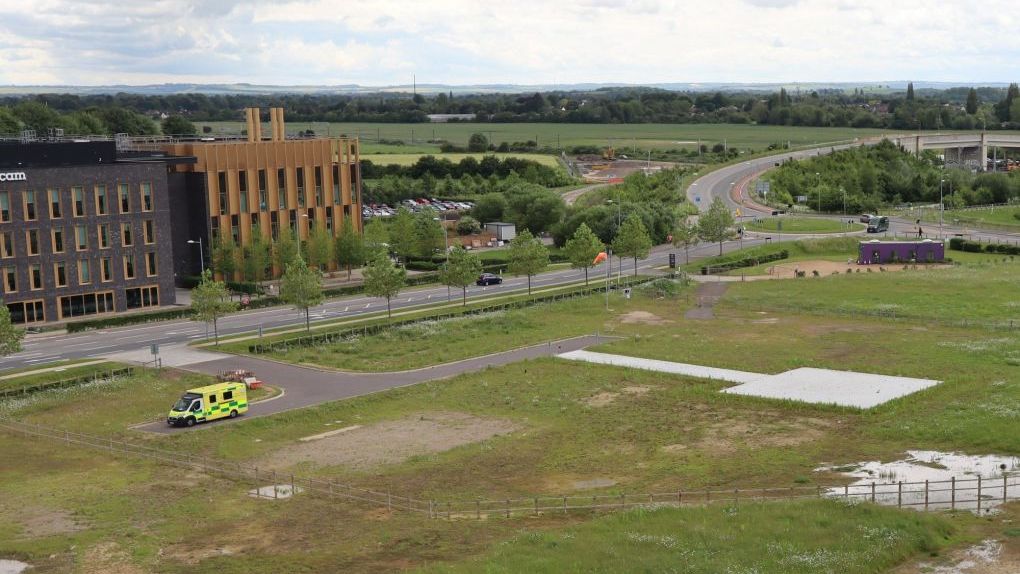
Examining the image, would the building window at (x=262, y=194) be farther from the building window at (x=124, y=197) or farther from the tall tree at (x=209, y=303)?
the tall tree at (x=209, y=303)

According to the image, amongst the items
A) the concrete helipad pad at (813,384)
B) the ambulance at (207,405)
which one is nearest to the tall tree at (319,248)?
the concrete helipad pad at (813,384)

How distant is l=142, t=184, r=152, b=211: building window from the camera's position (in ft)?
324

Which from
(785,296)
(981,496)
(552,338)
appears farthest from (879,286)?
(981,496)

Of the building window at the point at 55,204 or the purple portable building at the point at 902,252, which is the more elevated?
the building window at the point at 55,204

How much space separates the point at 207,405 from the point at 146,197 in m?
42.7

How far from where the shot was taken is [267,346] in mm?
80812

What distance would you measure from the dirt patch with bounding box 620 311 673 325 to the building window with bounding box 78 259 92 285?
45.9 meters

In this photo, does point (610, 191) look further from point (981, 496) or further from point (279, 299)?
point (981, 496)

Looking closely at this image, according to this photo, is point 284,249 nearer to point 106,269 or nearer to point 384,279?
point 106,269

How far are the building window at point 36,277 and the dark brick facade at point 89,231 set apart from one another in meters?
0.17

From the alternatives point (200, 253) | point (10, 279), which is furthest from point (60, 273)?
Answer: point (200, 253)

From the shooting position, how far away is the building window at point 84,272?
310 ft

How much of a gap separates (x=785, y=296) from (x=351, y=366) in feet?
151

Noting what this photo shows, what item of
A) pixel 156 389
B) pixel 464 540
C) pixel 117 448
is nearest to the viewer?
pixel 464 540
